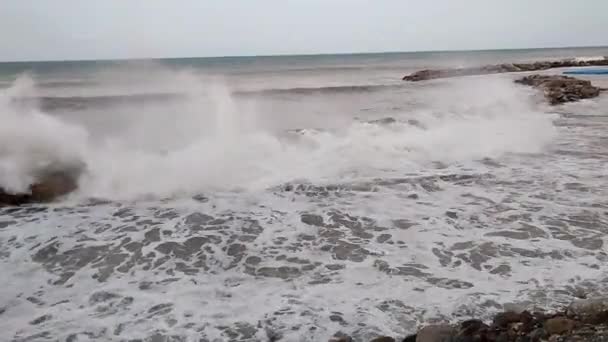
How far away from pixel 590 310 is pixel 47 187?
692 centimetres

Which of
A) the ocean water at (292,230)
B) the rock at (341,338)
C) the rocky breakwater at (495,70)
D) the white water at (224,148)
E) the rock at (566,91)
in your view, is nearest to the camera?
the rock at (341,338)

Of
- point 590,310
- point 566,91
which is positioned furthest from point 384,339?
point 566,91

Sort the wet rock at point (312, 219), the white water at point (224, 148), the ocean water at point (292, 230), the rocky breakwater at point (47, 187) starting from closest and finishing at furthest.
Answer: the ocean water at point (292, 230)
the wet rock at point (312, 219)
the rocky breakwater at point (47, 187)
the white water at point (224, 148)

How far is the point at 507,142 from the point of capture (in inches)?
393

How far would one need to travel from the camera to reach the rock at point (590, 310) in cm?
328

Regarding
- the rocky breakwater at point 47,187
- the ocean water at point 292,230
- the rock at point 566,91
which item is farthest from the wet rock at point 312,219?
the rock at point 566,91

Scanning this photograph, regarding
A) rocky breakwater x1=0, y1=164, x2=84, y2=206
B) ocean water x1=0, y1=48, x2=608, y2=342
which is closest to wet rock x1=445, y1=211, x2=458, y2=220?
ocean water x1=0, y1=48, x2=608, y2=342

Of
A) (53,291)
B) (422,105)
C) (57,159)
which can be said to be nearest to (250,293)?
(53,291)

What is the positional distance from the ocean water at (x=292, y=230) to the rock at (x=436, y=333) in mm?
305

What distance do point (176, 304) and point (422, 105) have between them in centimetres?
1567

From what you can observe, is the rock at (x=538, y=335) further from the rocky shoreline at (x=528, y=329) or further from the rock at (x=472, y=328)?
the rock at (x=472, y=328)

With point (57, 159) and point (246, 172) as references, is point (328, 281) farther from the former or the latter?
point (57, 159)

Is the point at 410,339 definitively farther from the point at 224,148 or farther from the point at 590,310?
the point at 224,148

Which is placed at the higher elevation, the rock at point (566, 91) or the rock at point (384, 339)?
the rock at point (566, 91)
